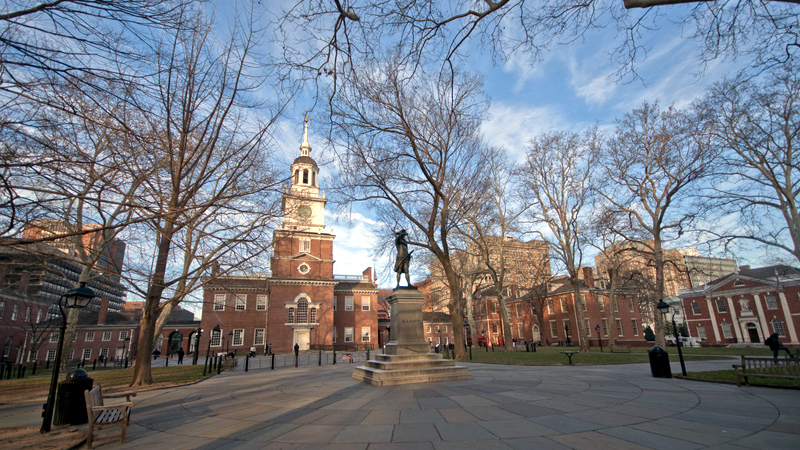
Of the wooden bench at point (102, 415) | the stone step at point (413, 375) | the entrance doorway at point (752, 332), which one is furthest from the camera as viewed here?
the entrance doorway at point (752, 332)

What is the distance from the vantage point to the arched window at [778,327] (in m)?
39.6

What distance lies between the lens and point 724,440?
440 cm

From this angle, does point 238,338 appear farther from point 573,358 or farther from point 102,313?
point 573,358

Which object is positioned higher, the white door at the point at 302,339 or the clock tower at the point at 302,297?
the clock tower at the point at 302,297

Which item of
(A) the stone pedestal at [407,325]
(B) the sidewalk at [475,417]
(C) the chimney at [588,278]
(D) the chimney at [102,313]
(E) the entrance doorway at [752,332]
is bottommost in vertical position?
(E) the entrance doorway at [752,332]

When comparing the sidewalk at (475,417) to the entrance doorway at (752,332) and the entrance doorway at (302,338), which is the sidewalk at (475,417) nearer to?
the entrance doorway at (302,338)

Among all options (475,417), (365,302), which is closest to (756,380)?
(475,417)

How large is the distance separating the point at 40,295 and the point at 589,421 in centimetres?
5709

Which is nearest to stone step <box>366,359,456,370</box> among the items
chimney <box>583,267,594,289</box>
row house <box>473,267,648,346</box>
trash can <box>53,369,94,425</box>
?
trash can <box>53,369,94,425</box>

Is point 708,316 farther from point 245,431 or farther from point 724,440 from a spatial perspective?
point 245,431

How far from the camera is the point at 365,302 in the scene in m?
47.3

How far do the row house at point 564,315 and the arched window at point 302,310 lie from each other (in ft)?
76.1

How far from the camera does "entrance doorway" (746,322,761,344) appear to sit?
42.3 meters

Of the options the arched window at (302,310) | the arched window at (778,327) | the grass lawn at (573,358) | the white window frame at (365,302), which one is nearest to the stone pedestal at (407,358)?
the grass lawn at (573,358)
